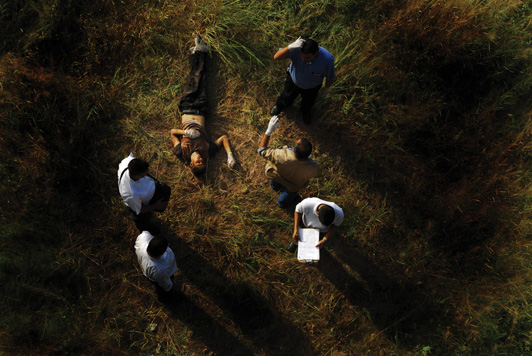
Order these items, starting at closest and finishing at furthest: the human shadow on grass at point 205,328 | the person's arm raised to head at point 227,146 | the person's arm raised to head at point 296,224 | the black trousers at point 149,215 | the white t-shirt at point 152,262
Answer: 1. the white t-shirt at point 152,262
2. the black trousers at point 149,215
3. the person's arm raised to head at point 296,224
4. the human shadow on grass at point 205,328
5. the person's arm raised to head at point 227,146

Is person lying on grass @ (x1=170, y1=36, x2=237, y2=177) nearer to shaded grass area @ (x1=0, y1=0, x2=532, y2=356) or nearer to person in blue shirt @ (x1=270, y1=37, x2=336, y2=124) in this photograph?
shaded grass area @ (x1=0, y1=0, x2=532, y2=356)

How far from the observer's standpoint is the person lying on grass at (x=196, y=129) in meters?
4.61

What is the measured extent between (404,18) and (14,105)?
6.47 meters

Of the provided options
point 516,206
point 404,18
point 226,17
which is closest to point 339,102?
point 404,18

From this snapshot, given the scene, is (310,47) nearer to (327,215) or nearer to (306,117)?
(306,117)

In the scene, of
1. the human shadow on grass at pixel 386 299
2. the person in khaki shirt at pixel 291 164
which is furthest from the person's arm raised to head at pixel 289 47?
the human shadow on grass at pixel 386 299

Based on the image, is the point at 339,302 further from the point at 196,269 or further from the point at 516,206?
the point at 516,206

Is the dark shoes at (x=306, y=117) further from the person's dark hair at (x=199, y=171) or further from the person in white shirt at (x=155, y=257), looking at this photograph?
the person in white shirt at (x=155, y=257)

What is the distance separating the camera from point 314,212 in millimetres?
3941

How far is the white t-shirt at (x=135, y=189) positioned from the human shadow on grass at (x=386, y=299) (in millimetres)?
2778

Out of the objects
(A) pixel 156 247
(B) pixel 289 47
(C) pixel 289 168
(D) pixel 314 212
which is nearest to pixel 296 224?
(D) pixel 314 212

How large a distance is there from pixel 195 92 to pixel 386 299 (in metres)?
4.47

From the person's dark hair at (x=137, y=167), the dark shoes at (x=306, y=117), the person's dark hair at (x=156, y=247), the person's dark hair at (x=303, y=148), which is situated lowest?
the person's dark hair at (x=156, y=247)

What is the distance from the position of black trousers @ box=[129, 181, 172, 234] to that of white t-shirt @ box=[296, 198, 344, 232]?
5.97 ft
